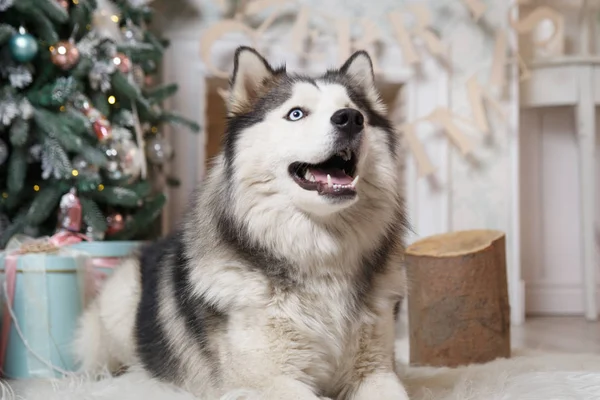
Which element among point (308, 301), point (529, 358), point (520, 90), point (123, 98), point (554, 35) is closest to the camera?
point (308, 301)

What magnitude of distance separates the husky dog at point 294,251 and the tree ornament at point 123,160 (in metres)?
1.28

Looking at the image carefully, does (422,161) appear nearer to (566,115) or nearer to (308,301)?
(566,115)

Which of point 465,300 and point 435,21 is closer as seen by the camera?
point 465,300

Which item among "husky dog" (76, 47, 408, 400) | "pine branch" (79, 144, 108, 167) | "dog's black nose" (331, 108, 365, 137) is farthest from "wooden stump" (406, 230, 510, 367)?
"pine branch" (79, 144, 108, 167)

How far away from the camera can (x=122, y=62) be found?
2980 millimetres

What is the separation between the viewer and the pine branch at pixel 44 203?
2689 millimetres

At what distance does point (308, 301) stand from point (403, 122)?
2.75m

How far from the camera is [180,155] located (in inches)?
153

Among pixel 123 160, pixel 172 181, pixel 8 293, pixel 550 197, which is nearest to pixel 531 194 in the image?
pixel 550 197

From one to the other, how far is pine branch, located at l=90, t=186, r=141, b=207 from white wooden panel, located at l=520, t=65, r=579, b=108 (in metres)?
2.48

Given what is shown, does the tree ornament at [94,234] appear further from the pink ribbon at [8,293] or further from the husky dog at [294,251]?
the husky dog at [294,251]

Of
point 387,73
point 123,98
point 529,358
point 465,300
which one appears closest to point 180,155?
point 123,98

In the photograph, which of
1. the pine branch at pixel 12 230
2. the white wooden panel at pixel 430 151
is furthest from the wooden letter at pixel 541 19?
the pine branch at pixel 12 230

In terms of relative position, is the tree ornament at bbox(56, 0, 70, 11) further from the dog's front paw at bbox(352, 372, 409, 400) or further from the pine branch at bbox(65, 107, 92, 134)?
the dog's front paw at bbox(352, 372, 409, 400)
